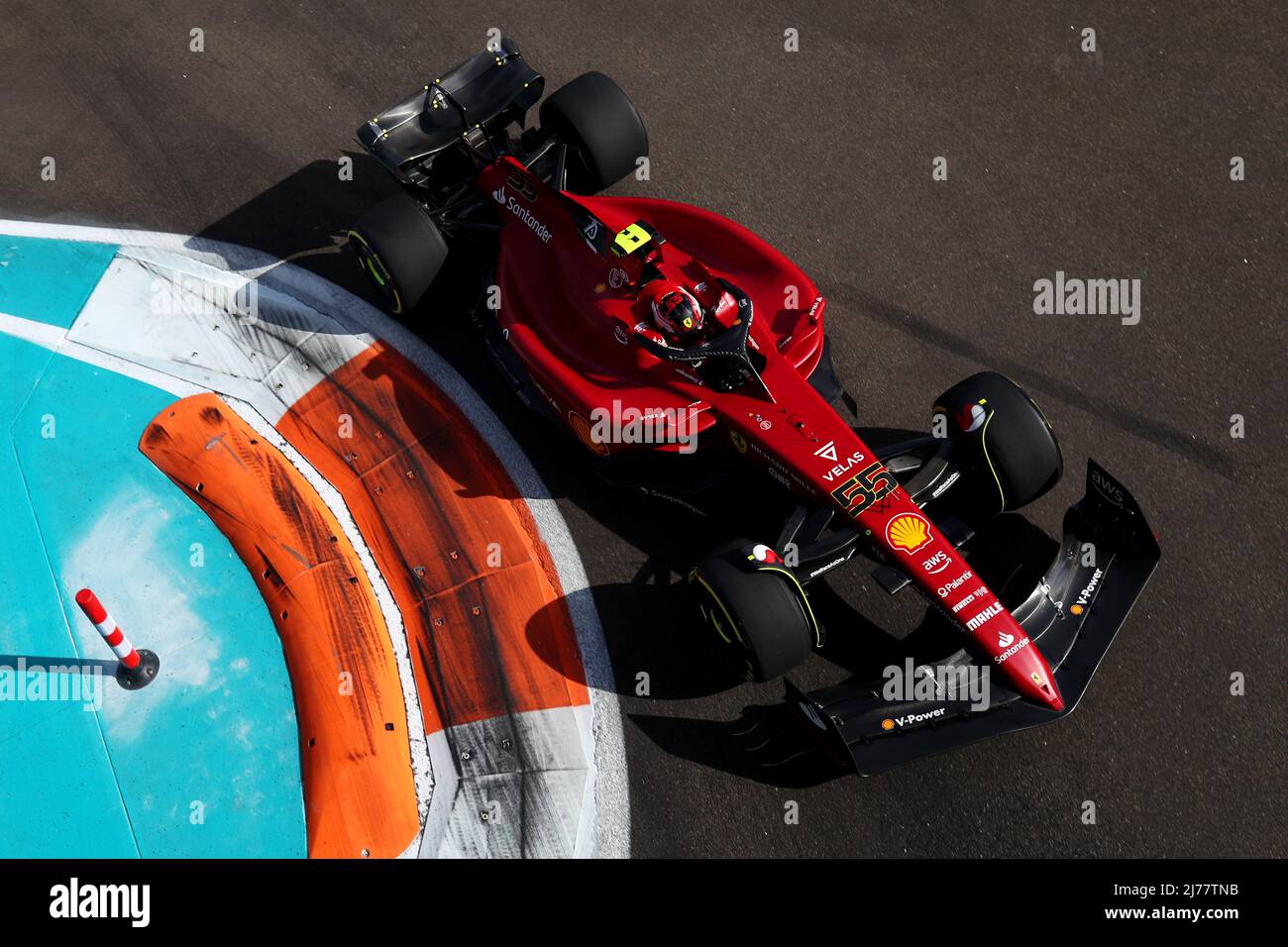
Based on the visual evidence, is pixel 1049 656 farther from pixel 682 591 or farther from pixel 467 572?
pixel 467 572

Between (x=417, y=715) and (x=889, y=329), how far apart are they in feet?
15.6

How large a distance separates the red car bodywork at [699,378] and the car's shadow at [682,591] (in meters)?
0.59

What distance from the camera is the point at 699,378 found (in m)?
7.92

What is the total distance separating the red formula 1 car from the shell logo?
0.05 ft

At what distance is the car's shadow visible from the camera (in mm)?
7672

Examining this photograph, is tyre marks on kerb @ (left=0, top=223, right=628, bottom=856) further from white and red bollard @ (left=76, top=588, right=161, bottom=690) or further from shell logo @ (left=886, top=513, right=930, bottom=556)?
shell logo @ (left=886, top=513, right=930, bottom=556)

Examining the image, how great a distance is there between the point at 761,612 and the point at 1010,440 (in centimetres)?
215

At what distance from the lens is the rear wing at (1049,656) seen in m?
6.94
